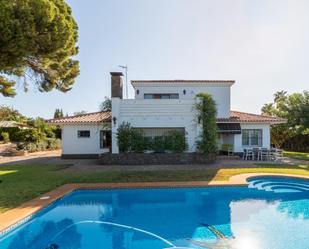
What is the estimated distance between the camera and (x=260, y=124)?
34281 mm

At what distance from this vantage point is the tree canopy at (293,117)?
42500 millimetres

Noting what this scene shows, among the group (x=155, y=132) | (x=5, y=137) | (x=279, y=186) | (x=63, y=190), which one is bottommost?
(x=279, y=186)

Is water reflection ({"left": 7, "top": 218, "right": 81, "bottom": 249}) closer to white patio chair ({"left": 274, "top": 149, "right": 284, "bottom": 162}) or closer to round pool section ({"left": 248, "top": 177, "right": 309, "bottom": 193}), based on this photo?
round pool section ({"left": 248, "top": 177, "right": 309, "bottom": 193})

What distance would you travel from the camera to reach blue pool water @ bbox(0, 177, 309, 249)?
1042cm

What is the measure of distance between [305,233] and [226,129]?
22634 mm

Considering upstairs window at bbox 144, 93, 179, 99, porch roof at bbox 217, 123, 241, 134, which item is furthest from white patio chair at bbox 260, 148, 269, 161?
Result: upstairs window at bbox 144, 93, 179, 99

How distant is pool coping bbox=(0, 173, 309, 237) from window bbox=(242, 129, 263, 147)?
43.8 feet

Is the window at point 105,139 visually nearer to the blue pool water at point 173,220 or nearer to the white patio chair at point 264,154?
the blue pool water at point 173,220

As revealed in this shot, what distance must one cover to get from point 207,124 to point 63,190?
56.5ft

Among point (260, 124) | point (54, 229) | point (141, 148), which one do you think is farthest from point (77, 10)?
point (260, 124)

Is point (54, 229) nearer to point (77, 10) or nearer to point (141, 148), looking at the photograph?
point (141, 148)

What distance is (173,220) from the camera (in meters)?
13.1

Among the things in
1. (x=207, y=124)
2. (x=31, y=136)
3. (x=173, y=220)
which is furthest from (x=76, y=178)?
(x=31, y=136)

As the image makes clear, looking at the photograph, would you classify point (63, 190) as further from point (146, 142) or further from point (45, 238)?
point (146, 142)
